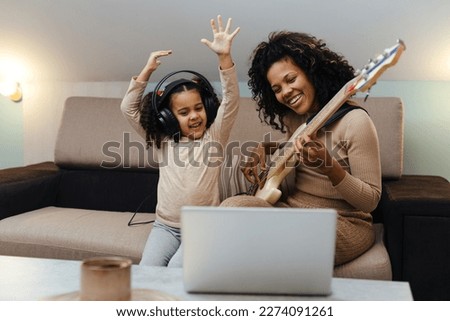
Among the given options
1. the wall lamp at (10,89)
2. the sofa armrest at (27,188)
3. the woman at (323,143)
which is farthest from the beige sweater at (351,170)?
the wall lamp at (10,89)

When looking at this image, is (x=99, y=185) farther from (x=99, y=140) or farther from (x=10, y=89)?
(x=10, y=89)

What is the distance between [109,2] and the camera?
242 cm

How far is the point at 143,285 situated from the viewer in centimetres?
102

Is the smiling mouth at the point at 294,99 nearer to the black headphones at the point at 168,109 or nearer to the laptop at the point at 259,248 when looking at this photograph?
the black headphones at the point at 168,109

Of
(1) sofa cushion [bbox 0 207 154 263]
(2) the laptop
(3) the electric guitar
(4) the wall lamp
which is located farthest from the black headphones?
(4) the wall lamp

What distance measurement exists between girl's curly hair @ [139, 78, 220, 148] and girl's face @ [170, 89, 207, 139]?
2 cm

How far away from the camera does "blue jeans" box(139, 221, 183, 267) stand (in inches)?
63.7

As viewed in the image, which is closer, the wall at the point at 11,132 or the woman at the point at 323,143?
the woman at the point at 323,143

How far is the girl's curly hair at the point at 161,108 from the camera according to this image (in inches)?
71.2

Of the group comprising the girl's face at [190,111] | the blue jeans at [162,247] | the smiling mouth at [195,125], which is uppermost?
the girl's face at [190,111]

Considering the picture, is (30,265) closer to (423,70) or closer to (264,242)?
(264,242)

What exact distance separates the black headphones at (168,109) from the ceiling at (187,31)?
59 centimetres

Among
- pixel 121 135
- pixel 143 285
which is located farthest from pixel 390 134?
pixel 143 285

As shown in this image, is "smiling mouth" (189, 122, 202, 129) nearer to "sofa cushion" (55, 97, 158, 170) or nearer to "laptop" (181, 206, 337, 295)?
"sofa cushion" (55, 97, 158, 170)
